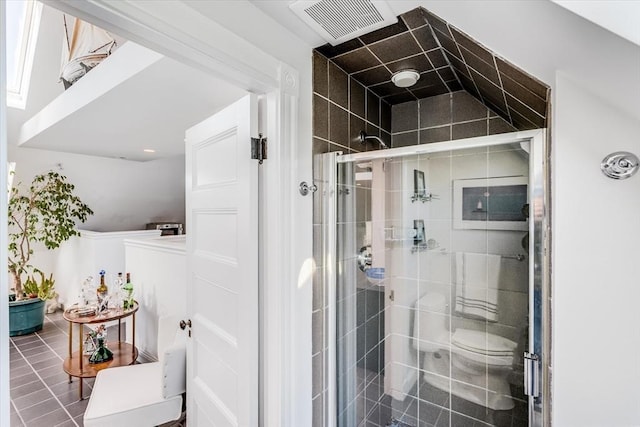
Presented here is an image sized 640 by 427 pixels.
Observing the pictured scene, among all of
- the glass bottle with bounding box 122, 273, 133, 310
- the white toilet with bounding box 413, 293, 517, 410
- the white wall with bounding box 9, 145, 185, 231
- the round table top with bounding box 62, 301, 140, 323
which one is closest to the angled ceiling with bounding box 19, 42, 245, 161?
the white wall with bounding box 9, 145, 185, 231

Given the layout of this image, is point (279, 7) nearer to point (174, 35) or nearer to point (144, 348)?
point (174, 35)

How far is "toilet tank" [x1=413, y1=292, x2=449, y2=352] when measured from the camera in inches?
69.3

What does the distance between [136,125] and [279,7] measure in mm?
2226

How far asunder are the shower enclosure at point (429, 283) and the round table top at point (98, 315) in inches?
80.5

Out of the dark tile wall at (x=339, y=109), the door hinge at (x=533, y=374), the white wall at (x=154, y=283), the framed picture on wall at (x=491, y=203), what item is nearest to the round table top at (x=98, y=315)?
the white wall at (x=154, y=283)

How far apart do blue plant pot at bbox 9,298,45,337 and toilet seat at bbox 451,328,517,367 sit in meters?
4.58

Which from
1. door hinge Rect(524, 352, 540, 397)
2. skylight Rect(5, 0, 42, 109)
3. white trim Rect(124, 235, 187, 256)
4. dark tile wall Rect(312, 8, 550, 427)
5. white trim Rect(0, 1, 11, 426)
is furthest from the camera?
skylight Rect(5, 0, 42, 109)

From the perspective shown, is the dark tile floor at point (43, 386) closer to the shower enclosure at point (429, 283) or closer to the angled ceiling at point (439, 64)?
the shower enclosure at point (429, 283)

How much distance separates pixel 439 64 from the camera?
1.51 meters

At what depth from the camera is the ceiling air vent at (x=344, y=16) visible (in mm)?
1076

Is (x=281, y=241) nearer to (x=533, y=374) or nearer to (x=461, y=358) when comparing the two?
(x=533, y=374)

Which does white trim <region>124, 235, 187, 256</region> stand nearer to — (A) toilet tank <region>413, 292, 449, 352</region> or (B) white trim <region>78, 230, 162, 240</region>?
(B) white trim <region>78, 230, 162, 240</region>

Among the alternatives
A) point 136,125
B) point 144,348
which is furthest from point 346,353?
point 136,125

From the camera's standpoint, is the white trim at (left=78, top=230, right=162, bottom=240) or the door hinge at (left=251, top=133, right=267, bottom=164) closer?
the door hinge at (left=251, top=133, right=267, bottom=164)
